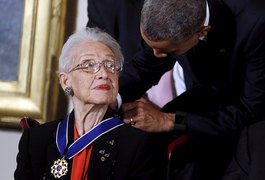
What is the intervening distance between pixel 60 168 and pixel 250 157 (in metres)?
0.61

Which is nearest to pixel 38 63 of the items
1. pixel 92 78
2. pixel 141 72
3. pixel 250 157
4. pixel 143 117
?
pixel 141 72

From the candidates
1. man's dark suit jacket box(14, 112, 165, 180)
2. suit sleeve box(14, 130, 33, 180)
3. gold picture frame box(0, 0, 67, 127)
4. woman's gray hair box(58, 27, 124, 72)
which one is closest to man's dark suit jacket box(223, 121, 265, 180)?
man's dark suit jacket box(14, 112, 165, 180)

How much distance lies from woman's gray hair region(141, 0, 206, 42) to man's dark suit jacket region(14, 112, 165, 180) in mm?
305

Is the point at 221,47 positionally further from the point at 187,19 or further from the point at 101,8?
the point at 101,8

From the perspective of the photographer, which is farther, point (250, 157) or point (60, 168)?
point (250, 157)

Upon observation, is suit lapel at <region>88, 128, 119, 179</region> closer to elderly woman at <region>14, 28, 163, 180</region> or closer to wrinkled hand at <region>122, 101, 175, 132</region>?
elderly woman at <region>14, 28, 163, 180</region>

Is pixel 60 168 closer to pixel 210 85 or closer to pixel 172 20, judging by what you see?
pixel 172 20

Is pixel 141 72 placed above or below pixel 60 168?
above

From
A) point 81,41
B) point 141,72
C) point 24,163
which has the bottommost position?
point 24,163

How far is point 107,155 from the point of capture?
1725 millimetres

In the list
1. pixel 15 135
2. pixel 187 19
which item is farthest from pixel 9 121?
pixel 187 19

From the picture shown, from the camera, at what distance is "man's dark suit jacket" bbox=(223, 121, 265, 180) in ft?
6.05

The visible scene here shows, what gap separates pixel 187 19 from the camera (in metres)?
1.77

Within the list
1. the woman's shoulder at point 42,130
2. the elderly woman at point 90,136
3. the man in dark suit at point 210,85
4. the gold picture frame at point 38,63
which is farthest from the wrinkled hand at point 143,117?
the gold picture frame at point 38,63
